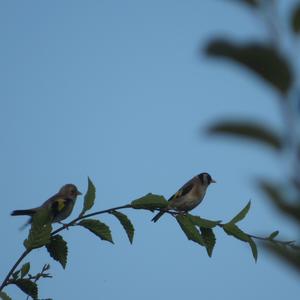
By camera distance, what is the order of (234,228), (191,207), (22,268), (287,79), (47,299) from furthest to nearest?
(191,207), (234,228), (22,268), (47,299), (287,79)

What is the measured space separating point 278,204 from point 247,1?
39 cm

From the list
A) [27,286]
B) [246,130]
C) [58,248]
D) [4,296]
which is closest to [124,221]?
[58,248]

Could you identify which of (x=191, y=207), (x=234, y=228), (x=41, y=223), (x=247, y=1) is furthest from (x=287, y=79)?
(x=191, y=207)

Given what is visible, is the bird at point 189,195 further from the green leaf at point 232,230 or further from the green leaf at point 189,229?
the green leaf at point 232,230

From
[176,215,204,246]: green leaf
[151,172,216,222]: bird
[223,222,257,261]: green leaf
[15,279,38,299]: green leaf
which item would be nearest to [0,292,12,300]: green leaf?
[15,279,38,299]: green leaf

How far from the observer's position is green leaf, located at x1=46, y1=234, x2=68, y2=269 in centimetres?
437

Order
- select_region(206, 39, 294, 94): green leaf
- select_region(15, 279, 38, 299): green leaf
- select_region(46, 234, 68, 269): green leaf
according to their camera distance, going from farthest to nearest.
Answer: select_region(46, 234, 68, 269): green leaf < select_region(15, 279, 38, 299): green leaf < select_region(206, 39, 294, 94): green leaf

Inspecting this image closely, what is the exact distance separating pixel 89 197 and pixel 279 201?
3522 millimetres

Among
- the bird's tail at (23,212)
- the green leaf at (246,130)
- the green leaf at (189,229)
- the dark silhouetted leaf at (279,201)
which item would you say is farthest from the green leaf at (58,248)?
the bird's tail at (23,212)

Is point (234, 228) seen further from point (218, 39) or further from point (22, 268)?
point (218, 39)

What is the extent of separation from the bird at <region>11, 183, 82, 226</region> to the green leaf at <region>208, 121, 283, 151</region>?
11.9 ft

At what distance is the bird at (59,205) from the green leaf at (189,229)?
38.1 inches

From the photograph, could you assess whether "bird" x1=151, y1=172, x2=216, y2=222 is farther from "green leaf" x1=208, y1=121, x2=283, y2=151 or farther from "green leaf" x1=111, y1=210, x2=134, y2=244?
"green leaf" x1=208, y1=121, x2=283, y2=151

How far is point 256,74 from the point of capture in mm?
1198
